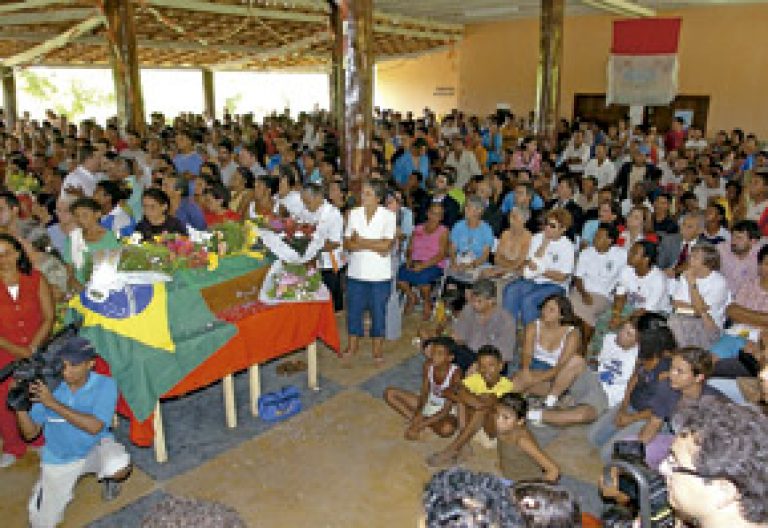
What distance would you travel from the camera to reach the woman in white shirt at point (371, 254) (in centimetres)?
495

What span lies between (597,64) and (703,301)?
520 inches

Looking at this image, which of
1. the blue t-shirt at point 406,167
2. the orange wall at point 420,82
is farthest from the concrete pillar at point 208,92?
the blue t-shirt at point 406,167

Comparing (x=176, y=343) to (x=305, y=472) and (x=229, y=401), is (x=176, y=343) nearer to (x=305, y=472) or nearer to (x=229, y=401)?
(x=229, y=401)

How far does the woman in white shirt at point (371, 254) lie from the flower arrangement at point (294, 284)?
456 mm

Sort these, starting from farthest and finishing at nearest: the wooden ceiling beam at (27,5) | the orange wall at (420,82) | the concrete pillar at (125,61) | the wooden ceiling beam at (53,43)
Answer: the orange wall at (420,82) → the wooden ceiling beam at (53,43) → the wooden ceiling beam at (27,5) → the concrete pillar at (125,61)

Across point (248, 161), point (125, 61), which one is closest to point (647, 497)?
point (248, 161)

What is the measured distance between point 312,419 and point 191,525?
3152mm

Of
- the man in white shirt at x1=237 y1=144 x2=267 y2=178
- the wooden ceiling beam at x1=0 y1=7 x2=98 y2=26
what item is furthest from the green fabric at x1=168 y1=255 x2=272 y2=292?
the wooden ceiling beam at x1=0 y1=7 x2=98 y2=26

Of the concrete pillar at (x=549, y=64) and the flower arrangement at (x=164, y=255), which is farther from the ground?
the concrete pillar at (x=549, y=64)

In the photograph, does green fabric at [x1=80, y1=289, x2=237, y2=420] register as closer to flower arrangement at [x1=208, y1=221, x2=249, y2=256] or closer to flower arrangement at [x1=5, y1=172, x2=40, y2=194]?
flower arrangement at [x1=208, y1=221, x2=249, y2=256]

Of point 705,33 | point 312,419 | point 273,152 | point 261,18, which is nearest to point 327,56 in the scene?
point 261,18

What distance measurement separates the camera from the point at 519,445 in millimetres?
3484

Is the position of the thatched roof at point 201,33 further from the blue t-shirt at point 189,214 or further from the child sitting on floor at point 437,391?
the child sitting on floor at point 437,391

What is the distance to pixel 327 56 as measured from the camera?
59.5 feet
